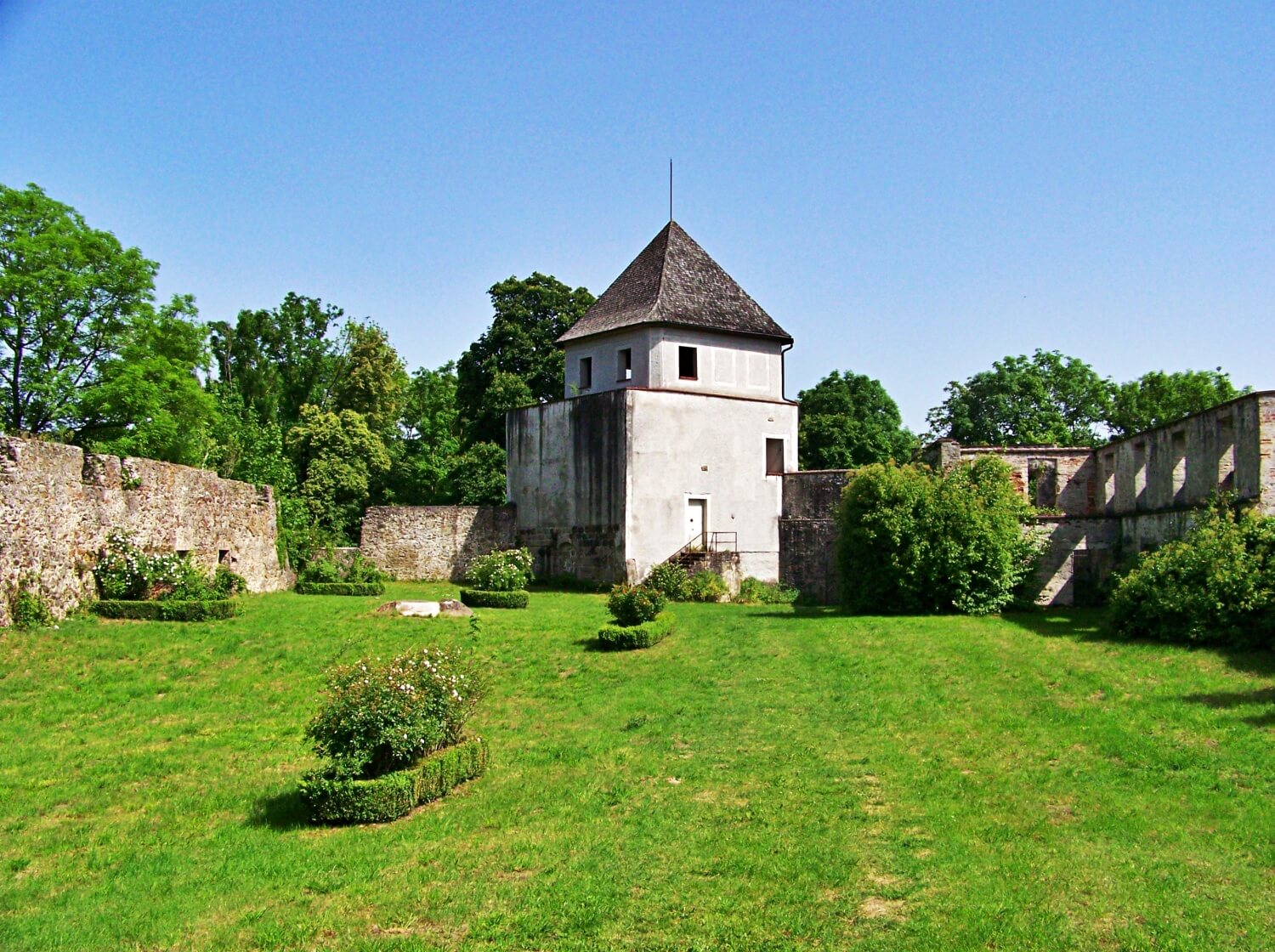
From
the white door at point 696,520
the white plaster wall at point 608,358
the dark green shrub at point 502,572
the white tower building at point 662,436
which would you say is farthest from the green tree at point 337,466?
the white door at point 696,520

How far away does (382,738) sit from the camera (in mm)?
9977

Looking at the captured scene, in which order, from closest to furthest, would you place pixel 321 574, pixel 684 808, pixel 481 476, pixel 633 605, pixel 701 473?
pixel 684 808 → pixel 633 605 → pixel 321 574 → pixel 701 473 → pixel 481 476

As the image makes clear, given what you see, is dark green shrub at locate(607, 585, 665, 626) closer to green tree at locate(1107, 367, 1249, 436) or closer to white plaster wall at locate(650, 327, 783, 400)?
white plaster wall at locate(650, 327, 783, 400)

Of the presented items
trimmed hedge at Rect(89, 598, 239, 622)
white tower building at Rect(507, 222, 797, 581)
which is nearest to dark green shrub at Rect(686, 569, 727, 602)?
white tower building at Rect(507, 222, 797, 581)

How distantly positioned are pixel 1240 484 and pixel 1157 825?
1029 centimetres

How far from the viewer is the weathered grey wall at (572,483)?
104 ft

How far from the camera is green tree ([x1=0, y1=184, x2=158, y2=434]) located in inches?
1372

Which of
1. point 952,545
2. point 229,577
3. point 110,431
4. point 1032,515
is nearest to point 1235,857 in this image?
point 952,545

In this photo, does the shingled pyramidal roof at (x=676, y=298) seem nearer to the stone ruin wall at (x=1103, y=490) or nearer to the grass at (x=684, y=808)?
the stone ruin wall at (x=1103, y=490)

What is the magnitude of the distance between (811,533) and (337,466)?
2046 cm

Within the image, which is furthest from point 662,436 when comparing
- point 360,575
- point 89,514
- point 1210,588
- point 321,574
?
point 1210,588

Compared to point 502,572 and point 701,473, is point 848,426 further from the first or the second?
point 502,572

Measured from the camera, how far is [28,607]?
1698 cm

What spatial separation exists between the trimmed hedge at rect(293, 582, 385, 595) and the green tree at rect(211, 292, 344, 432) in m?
32.0
